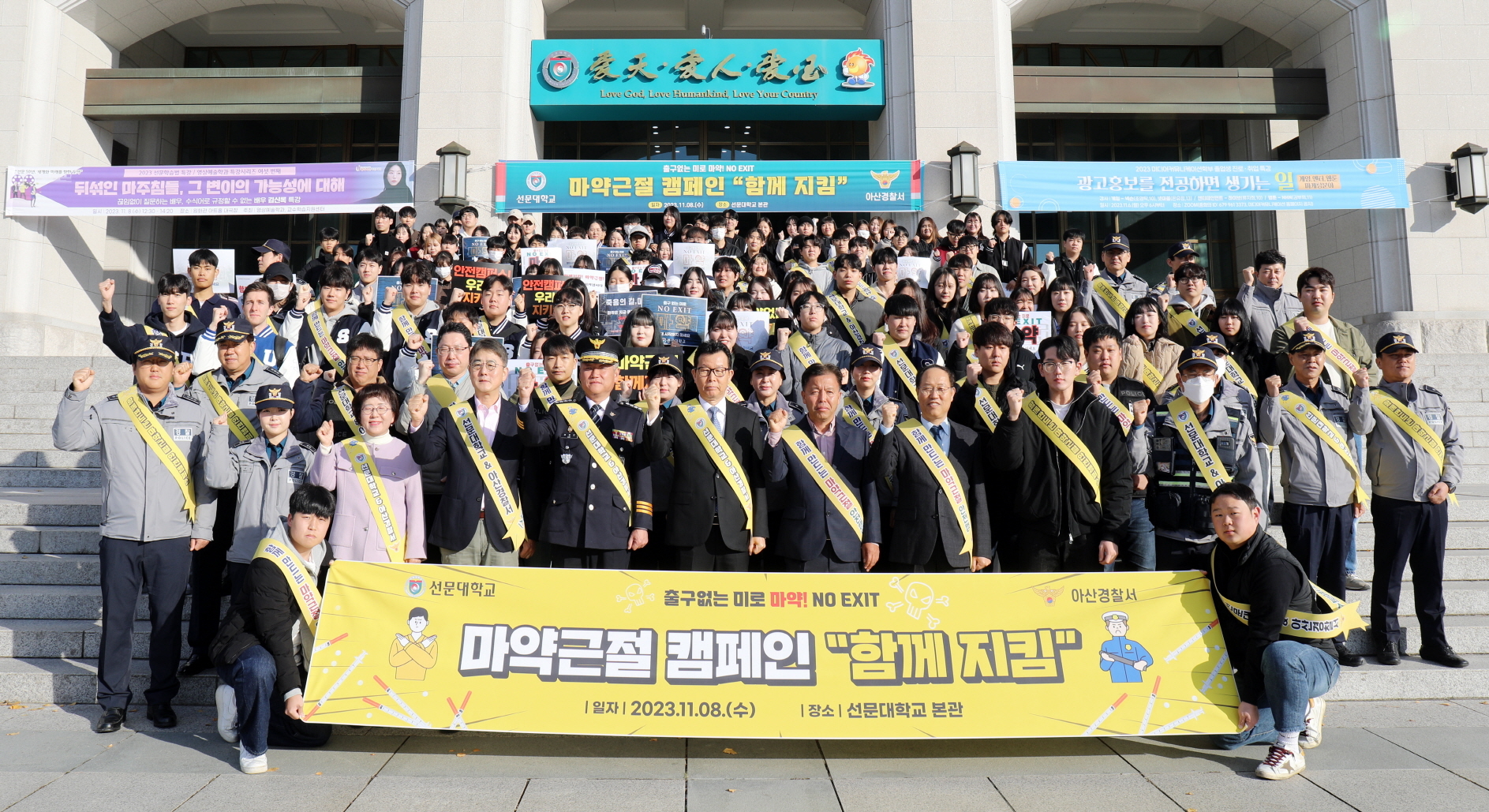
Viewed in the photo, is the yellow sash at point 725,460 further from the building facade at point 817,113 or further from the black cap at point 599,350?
the building facade at point 817,113

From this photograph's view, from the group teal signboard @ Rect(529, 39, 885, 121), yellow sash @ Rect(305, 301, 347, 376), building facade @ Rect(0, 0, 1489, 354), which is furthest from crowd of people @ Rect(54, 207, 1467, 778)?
teal signboard @ Rect(529, 39, 885, 121)

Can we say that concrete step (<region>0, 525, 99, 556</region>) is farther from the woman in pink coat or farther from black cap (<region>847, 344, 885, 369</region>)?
black cap (<region>847, 344, 885, 369</region>)

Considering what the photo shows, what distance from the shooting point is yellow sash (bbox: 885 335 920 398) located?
632 cm

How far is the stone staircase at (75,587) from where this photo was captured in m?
4.78

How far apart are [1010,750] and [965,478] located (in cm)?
143

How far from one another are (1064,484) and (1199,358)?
1.30m

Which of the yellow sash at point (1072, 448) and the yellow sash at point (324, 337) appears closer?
the yellow sash at point (1072, 448)

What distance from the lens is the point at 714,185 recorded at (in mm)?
13172

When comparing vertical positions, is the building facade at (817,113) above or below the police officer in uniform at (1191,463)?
above

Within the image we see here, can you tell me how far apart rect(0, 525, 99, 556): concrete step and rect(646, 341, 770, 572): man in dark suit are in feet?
13.9

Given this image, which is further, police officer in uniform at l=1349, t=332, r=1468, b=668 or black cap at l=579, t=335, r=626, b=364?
black cap at l=579, t=335, r=626, b=364

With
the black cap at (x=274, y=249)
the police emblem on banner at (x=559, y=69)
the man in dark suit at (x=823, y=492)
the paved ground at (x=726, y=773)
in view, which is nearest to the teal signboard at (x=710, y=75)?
the police emblem on banner at (x=559, y=69)

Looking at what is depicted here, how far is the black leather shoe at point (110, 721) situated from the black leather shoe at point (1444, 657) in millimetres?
7314

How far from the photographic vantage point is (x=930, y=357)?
6629 mm
